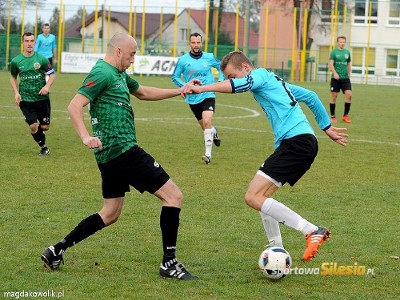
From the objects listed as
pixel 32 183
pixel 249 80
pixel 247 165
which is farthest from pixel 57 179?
pixel 249 80

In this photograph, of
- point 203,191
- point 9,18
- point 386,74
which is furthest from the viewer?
point 386,74

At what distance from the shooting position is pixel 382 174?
13047mm

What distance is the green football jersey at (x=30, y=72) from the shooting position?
14.5 meters

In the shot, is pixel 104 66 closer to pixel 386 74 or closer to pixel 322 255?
pixel 322 255

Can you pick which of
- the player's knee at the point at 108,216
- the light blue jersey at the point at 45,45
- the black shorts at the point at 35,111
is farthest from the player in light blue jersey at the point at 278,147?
the light blue jersey at the point at 45,45

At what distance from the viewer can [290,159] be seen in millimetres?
7320

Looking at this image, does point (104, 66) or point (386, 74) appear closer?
point (104, 66)

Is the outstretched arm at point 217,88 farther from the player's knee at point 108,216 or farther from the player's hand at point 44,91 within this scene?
the player's hand at point 44,91

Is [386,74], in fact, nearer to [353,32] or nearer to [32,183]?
[353,32]

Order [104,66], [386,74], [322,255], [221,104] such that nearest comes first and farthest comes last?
[104,66]
[322,255]
[221,104]
[386,74]

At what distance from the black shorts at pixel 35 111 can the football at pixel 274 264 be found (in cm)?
844

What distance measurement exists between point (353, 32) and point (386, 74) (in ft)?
14.7

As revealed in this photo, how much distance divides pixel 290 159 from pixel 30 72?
26.8 feet

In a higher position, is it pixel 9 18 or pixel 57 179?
pixel 9 18
